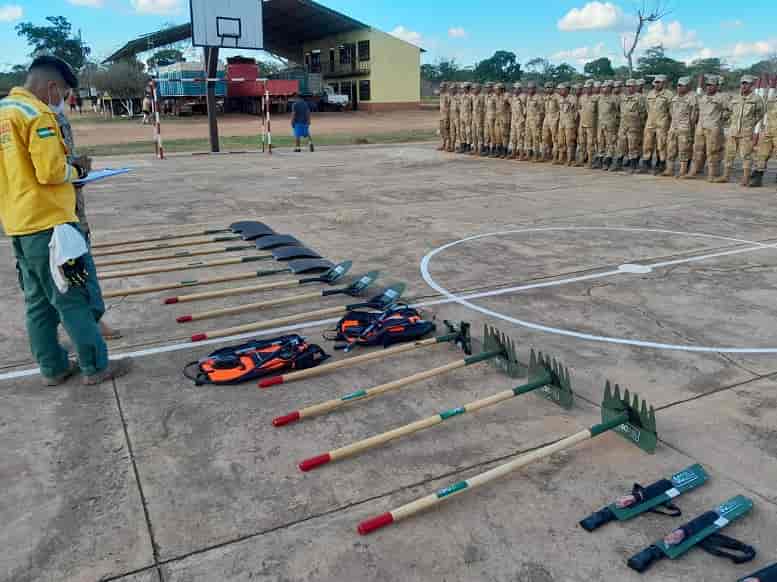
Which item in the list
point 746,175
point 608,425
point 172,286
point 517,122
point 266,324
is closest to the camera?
point 608,425

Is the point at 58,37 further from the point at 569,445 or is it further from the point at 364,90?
the point at 569,445

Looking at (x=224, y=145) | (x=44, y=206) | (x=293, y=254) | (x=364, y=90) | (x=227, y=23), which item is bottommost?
(x=293, y=254)

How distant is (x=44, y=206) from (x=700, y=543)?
149 inches

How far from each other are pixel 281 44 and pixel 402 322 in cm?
6253

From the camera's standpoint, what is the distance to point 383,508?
112 inches

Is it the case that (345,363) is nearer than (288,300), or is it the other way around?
(345,363)

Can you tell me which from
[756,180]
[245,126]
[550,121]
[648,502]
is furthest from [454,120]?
[245,126]

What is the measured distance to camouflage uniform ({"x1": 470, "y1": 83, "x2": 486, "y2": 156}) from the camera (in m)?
18.4

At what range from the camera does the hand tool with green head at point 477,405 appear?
10.4ft

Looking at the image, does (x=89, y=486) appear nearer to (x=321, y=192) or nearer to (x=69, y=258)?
(x=69, y=258)

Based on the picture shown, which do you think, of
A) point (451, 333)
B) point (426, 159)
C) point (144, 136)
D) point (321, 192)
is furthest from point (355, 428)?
point (144, 136)

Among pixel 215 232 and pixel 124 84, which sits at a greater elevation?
pixel 124 84

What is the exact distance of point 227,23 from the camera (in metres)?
20.5

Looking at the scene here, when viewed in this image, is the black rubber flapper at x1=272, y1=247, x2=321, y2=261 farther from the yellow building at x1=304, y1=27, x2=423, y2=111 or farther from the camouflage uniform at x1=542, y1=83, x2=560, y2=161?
the yellow building at x1=304, y1=27, x2=423, y2=111
